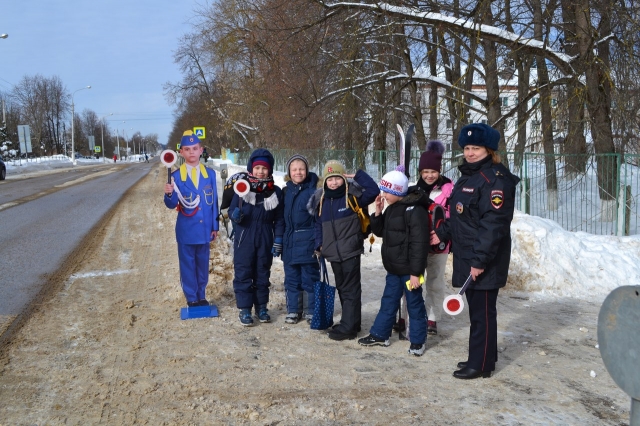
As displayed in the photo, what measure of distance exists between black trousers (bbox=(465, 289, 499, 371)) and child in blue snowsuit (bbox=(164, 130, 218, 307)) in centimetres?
285

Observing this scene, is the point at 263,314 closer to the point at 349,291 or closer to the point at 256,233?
the point at 256,233

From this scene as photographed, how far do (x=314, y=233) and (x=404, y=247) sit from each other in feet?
3.53

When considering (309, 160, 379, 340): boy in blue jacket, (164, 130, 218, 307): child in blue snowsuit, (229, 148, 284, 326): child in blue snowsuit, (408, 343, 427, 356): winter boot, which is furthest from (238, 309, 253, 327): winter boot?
(408, 343, 427, 356): winter boot

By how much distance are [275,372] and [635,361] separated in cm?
286

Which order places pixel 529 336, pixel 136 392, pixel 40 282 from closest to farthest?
pixel 136 392 < pixel 529 336 < pixel 40 282

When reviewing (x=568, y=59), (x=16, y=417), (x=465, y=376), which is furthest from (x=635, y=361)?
(x=568, y=59)

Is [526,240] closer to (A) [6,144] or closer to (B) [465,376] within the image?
(B) [465,376]

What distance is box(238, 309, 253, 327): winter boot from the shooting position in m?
5.66

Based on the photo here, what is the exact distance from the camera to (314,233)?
18.4ft

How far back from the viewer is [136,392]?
4.05 metres

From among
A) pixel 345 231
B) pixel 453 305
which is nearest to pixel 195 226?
pixel 345 231

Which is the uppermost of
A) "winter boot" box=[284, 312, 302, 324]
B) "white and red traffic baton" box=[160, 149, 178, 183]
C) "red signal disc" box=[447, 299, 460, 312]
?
"white and red traffic baton" box=[160, 149, 178, 183]

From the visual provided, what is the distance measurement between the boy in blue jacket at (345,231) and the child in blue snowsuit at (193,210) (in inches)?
52.5

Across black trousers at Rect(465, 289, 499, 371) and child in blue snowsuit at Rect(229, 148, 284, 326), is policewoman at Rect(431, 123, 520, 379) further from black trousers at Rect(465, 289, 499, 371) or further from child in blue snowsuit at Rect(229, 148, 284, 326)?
child in blue snowsuit at Rect(229, 148, 284, 326)
